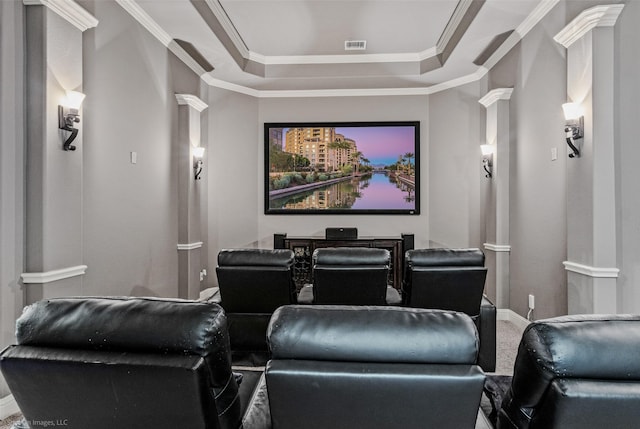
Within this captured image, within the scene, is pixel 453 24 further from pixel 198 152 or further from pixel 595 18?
pixel 198 152

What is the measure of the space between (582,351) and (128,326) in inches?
44.9

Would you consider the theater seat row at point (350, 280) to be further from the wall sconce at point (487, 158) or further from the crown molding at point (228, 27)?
the crown molding at point (228, 27)

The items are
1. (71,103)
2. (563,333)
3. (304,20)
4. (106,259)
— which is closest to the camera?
(563,333)

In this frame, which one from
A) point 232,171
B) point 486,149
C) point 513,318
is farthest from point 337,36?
point 513,318

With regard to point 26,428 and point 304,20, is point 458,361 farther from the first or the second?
point 304,20

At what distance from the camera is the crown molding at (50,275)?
8.16 ft

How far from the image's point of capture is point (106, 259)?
10.9ft

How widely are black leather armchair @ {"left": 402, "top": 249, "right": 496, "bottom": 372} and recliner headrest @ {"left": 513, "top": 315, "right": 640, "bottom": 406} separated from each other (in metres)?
1.65

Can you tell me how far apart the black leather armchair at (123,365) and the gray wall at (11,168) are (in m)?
1.69

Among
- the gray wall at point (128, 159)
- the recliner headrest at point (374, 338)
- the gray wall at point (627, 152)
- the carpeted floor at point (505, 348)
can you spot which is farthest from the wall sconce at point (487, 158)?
the recliner headrest at point (374, 338)

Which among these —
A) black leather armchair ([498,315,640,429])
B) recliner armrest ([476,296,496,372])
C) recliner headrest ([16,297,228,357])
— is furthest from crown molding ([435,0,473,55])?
recliner headrest ([16,297,228,357])

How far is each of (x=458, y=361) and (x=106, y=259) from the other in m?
3.17

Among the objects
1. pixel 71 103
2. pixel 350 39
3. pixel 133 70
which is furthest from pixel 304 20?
pixel 71 103

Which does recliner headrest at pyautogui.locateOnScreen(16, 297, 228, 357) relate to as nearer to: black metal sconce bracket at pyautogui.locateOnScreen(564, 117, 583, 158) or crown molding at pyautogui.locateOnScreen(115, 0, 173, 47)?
black metal sconce bracket at pyautogui.locateOnScreen(564, 117, 583, 158)
